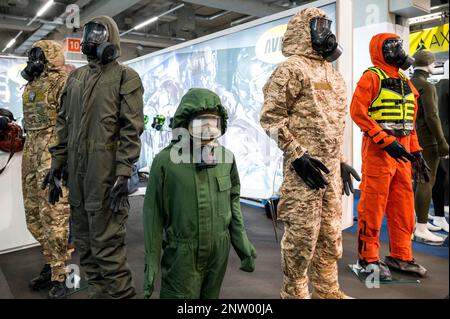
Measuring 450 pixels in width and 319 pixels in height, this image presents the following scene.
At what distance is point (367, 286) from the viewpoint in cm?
264

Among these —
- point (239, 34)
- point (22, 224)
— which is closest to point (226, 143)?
point (239, 34)

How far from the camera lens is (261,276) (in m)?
2.89

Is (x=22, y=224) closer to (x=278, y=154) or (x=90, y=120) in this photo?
(x=90, y=120)

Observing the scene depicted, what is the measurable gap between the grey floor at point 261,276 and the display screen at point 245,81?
1.13 meters

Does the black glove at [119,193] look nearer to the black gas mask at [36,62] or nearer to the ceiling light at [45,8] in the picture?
the black gas mask at [36,62]

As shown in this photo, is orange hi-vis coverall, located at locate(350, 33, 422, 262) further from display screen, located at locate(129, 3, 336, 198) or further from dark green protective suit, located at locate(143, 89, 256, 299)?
display screen, located at locate(129, 3, 336, 198)

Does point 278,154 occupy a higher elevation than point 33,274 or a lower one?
higher

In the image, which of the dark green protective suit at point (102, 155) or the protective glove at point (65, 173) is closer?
the dark green protective suit at point (102, 155)

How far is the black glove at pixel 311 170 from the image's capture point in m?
1.83

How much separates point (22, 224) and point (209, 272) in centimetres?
278

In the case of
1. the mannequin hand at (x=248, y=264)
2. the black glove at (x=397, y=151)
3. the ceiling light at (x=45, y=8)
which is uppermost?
the ceiling light at (x=45, y=8)

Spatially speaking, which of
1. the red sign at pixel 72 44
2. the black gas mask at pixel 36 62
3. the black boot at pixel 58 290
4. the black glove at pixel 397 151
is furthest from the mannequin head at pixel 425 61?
the red sign at pixel 72 44

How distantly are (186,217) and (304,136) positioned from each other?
855mm

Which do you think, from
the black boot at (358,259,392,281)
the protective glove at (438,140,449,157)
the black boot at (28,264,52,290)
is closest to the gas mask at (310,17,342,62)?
the black boot at (358,259,392,281)
